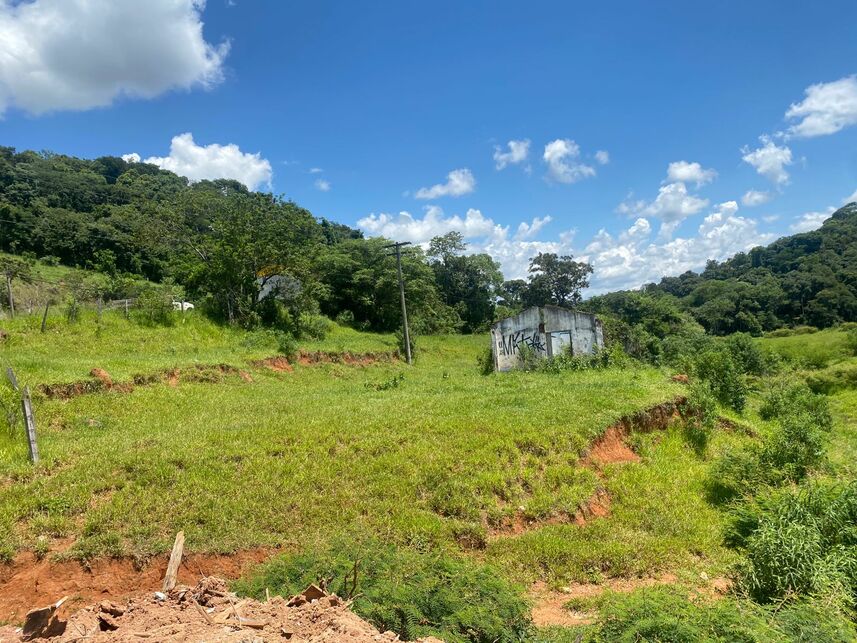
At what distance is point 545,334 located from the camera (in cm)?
2206

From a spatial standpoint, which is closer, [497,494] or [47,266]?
[497,494]

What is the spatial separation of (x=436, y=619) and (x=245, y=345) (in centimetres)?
1811

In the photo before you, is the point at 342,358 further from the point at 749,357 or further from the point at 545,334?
the point at 749,357

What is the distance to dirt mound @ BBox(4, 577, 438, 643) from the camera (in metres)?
3.83

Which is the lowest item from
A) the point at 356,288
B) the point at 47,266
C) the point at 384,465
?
the point at 384,465

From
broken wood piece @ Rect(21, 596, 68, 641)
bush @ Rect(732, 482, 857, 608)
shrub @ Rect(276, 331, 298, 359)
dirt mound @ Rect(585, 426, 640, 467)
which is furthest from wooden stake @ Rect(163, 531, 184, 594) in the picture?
shrub @ Rect(276, 331, 298, 359)

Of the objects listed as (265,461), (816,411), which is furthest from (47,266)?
(816,411)

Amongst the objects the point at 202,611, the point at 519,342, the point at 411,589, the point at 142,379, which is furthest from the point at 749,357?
the point at 202,611

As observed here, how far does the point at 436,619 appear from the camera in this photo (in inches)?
179

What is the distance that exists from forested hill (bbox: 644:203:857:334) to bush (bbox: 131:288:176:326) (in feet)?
182

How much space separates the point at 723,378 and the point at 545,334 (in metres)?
6.93

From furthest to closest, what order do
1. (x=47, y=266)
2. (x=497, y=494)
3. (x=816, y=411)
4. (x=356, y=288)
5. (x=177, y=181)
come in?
(x=177, y=181), (x=47, y=266), (x=356, y=288), (x=816, y=411), (x=497, y=494)

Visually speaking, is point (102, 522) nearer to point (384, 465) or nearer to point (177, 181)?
point (384, 465)

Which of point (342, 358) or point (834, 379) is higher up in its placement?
point (342, 358)
